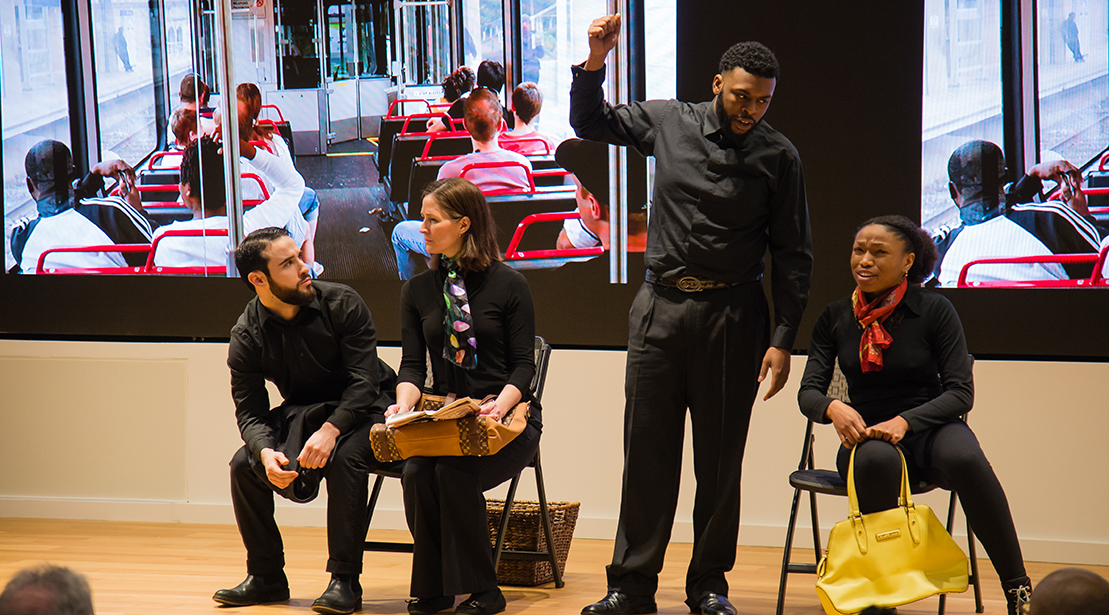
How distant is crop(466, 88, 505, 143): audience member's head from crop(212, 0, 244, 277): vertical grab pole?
1129 mm

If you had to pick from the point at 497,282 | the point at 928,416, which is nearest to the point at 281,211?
the point at 497,282

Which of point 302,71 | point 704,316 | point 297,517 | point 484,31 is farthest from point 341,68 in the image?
point 704,316

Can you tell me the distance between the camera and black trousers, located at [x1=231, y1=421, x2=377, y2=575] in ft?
10.6

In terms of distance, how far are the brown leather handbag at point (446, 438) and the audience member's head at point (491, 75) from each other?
1.92m

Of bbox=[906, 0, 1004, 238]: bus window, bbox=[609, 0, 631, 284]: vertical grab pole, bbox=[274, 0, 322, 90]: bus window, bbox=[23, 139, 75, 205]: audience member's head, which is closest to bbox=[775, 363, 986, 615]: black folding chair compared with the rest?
bbox=[906, 0, 1004, 238]: bus window

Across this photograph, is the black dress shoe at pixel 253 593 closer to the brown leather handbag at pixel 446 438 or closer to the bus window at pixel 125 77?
the brown leather handbag at pixel 446 438

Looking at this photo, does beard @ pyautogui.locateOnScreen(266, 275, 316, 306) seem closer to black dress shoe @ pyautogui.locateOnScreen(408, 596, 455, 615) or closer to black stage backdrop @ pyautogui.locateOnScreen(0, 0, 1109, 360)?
black dress shoe @ pyautogui.locateOnScreen(408, 596, 455, 615)

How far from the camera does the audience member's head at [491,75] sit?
4.57 meters

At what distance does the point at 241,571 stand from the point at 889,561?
234 centimetres

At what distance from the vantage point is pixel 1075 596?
1330 mm

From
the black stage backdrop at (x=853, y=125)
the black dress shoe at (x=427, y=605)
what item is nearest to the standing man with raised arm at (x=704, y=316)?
the black dress shoe at (x=427, y=605)

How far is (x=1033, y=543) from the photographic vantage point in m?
4.14

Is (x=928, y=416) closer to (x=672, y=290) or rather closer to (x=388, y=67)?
(x=672, y=290)

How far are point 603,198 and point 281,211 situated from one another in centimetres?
151
